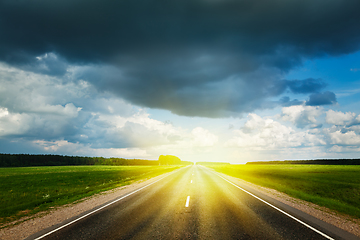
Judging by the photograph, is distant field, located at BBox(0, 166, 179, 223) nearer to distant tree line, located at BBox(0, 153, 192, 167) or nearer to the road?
the road

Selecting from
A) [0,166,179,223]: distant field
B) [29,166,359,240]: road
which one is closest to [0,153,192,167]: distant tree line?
[0,166,179,223]: distant field

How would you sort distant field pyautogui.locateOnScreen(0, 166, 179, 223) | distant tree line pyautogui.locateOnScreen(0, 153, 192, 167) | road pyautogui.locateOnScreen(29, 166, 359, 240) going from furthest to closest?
distant tree line pyautogui.locateOnScreen(0, 153, 192, 167)
distant field pyautogui.locateOnScreen(0, 166, 179, 223)
road pyautogui.locateOnScreen(29, 166, 359, 240)

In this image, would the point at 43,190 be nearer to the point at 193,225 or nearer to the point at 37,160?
the point at 193,225

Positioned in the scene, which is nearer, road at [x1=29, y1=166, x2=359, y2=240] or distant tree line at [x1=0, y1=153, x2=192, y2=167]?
road at [x1=29, y1=166, x2=359, y2=240]

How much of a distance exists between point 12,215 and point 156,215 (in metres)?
8.32

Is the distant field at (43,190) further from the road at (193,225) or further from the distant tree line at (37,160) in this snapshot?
the distant tree line at (37,160)

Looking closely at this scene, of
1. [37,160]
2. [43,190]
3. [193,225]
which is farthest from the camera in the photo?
[37,160]

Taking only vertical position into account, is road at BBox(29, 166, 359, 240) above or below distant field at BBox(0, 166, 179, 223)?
above

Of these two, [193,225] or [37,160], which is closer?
[193,225]

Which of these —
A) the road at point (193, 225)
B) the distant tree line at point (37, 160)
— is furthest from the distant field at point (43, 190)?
the distant tree line at point (37, 160)

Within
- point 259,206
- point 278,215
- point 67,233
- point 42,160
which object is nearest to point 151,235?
point 67,233

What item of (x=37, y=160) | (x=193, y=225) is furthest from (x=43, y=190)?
(x=37, y=160)

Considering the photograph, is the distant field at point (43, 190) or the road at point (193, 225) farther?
the distant field at point (43, 190)

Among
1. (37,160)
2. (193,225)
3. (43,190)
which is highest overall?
(193,225)
